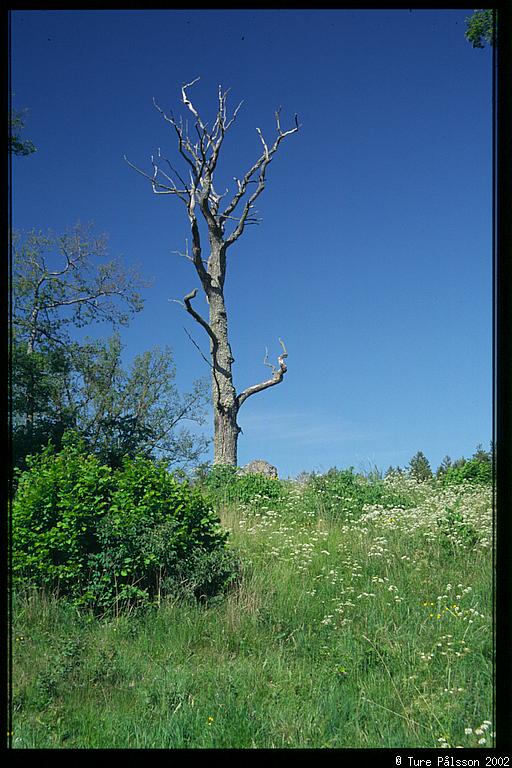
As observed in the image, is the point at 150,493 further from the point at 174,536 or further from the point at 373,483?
the point at 373,483

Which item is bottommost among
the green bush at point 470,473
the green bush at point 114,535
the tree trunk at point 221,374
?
the green bush at point 114,535

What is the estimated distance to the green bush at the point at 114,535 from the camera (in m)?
4.96

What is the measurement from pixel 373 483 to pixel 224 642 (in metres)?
4.11

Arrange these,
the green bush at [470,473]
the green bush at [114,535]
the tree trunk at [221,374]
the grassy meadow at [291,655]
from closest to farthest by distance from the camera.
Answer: the grassy meadow at [291,655] < the green bush at [114,535] < the green bush at [470,473] < the tree trunk at [221,374]

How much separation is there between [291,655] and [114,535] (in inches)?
67.6

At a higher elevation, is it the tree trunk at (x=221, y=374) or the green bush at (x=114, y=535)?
the tree trunk at (x=221, y=374)

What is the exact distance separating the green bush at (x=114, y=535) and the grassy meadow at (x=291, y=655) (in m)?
0.19

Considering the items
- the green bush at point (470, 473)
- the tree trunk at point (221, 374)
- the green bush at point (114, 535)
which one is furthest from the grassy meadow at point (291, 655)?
the tree trunk at point (221, 374)

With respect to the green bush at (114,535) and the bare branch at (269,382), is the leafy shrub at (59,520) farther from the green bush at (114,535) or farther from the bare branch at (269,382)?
the bare branch at (269,382)

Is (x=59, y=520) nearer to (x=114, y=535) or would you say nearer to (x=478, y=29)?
(x=114, y=535)

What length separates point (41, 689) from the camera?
375cm

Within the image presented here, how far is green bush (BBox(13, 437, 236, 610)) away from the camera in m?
4.96

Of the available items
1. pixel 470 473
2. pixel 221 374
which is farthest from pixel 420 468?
pixel 221 374

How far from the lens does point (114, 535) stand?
5.08 m
